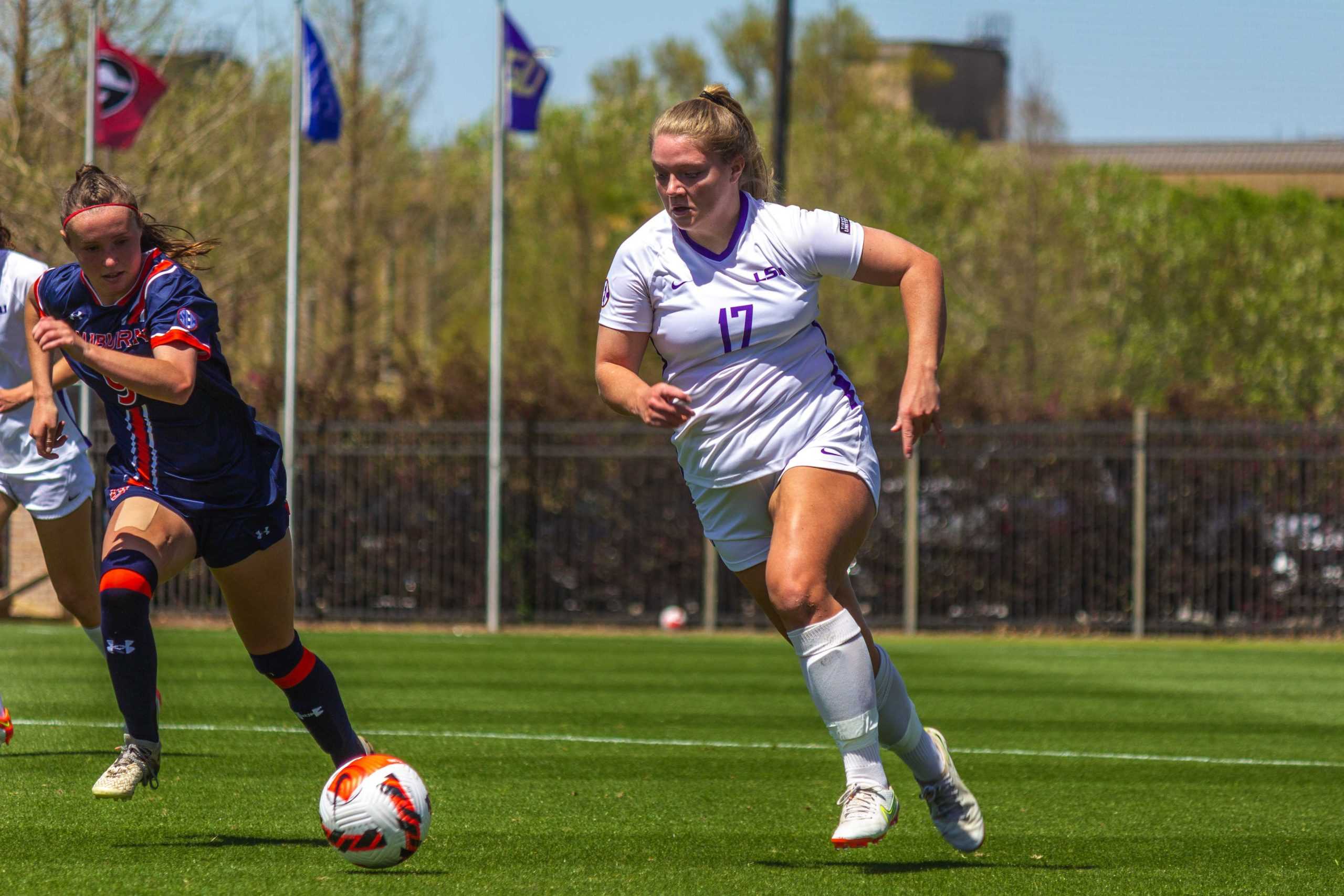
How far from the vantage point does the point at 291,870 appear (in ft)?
16.5

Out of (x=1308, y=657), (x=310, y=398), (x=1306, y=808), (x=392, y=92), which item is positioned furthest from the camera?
(x=392, y=92)

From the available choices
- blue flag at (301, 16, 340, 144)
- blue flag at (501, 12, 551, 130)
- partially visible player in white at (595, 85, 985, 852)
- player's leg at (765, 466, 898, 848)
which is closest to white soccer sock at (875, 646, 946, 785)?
partially visible player in white at (595, 85, 985, 852)

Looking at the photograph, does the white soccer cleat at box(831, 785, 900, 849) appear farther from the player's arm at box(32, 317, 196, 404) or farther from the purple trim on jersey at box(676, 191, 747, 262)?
the player's arm at box(32, 317, 196, 404)

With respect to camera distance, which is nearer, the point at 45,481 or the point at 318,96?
the point at 45,481

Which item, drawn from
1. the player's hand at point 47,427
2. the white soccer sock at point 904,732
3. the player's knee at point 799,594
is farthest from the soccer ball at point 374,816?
the player's hand at point 47,427

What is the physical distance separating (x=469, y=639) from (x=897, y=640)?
15.8 ft

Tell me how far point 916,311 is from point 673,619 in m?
15.3

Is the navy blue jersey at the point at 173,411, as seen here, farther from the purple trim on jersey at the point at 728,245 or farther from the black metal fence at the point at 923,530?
the black metal fence at the point at 923,530

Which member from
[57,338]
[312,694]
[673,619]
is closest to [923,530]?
[673,619]

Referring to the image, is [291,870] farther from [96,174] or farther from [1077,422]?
[1077,422]

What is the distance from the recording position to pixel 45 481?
744 centimetres

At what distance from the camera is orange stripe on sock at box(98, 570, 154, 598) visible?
17.5 ft

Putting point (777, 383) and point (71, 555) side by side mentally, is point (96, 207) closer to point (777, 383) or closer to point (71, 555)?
point (777, 383)

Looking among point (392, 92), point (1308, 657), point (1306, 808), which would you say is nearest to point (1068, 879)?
point (1306, 808)
